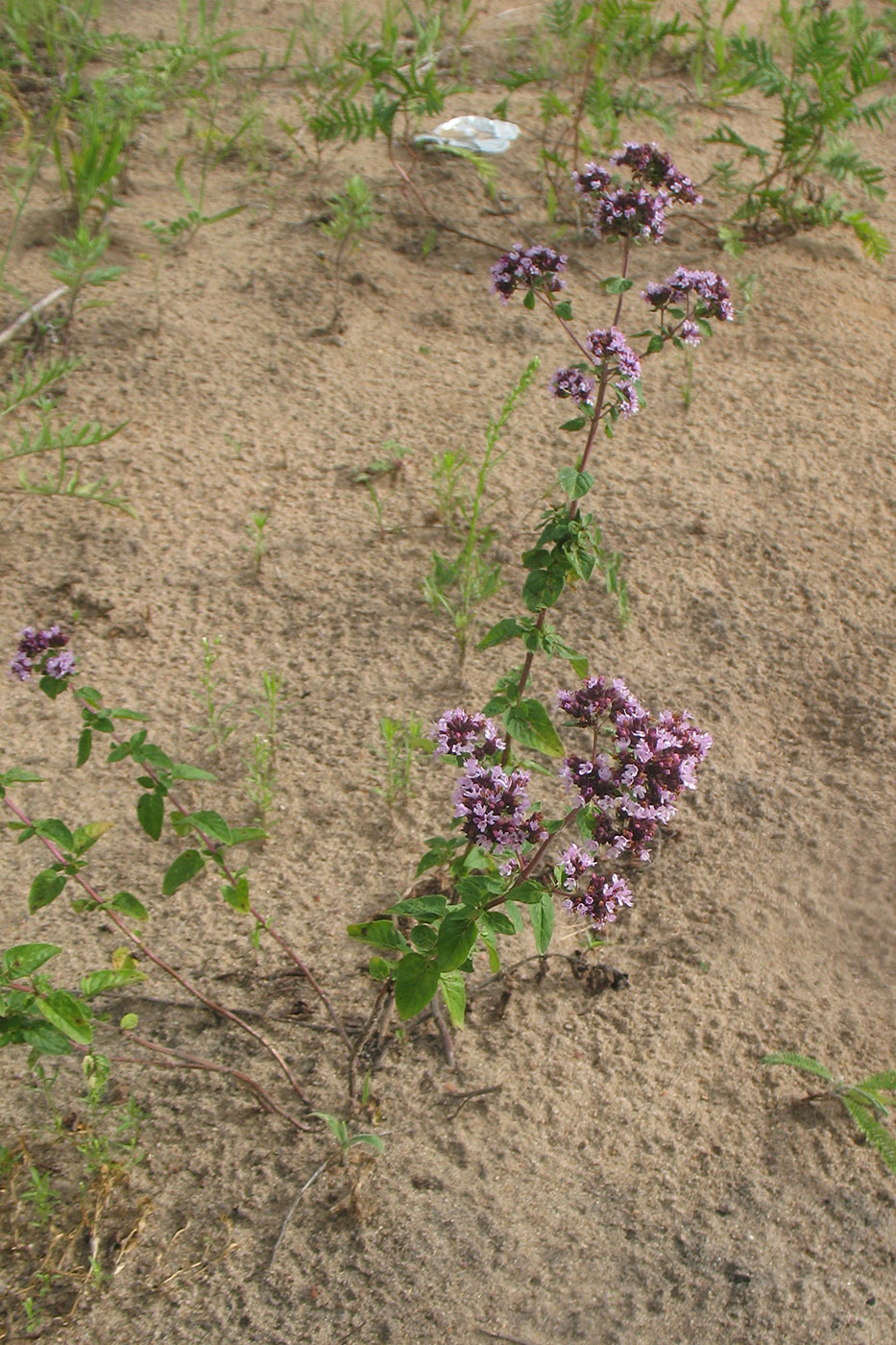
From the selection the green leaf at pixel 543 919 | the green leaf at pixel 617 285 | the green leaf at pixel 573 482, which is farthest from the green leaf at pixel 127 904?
the green leaf at pixel 617 285

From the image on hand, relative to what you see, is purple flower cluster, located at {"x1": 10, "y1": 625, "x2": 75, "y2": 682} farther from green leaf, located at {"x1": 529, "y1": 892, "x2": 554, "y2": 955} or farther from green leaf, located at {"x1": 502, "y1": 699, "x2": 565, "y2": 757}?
green leaf, located at {"x1": 529, "y1": 892, "x2": 554, "y2": 955}

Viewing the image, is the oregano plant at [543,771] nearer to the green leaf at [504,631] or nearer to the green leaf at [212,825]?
the green leaf at [504,631]

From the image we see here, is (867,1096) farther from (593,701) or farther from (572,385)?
(572,385)

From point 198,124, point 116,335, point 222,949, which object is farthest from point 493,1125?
point 198,124

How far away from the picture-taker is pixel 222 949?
2.44 metres

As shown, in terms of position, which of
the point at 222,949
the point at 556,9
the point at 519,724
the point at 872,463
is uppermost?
the point at 556,9

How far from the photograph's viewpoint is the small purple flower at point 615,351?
2186mm

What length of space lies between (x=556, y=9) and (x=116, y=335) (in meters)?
2.50

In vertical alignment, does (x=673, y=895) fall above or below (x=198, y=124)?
below

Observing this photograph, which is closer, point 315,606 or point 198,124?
point 315,606

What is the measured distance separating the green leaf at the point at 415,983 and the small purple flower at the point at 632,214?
1608 millimetres

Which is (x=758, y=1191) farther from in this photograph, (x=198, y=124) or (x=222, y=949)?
(x=198, y=124)

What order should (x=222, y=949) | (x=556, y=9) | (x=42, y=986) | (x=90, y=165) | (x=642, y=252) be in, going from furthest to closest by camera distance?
(x=556, y=9), (x=642, y=252), (x=90, y=165), (x=222, y=949), (x=42, y=986)

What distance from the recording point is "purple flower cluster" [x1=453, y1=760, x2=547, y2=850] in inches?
70.4
